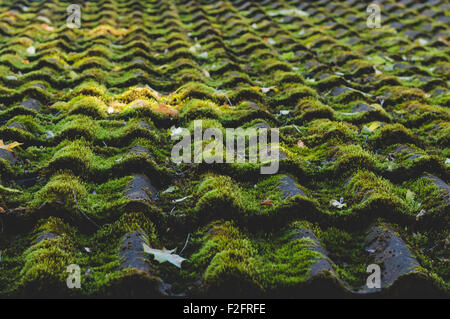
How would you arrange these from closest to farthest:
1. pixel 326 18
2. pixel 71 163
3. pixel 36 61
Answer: pixel 71 163 → pixel 36 61 → pixel 326 18

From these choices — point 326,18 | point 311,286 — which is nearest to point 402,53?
point 326,18

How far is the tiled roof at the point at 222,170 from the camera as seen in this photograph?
143cm

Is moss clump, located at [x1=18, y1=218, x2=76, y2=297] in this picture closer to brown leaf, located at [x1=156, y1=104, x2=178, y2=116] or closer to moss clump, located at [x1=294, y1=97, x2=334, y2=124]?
brown leaf, located at [x1=156, y1=104, x2=178, y2=116]

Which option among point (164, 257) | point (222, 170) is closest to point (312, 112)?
point (222, 170)

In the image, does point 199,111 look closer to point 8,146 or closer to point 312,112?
point 312,112

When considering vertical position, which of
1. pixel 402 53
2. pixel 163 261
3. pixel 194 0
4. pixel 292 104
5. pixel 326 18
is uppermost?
pixel 194 0

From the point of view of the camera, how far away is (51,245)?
4.89 feet

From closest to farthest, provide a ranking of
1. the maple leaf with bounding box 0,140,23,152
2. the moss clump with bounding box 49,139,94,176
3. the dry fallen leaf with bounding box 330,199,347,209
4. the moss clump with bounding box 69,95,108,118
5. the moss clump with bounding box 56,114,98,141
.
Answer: the dry fallen leaf with bounding box 330,199,347,209
the moss clump with bounding box 49,139,94,176
the maple leaf with bounding box 0,140,23,152
the moss clump with bounding box 56,114,98,141
the moss clump with bounding box 69,95,108,118

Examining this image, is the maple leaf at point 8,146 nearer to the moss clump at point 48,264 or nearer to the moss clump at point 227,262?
the moss clump at point 48,264

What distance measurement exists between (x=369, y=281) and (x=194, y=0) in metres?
5.15

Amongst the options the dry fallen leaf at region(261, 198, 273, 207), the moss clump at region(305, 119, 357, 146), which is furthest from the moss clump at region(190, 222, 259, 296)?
the moss clump at region(305, 119, 357, 146)

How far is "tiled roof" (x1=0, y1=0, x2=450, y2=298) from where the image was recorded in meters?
1.43

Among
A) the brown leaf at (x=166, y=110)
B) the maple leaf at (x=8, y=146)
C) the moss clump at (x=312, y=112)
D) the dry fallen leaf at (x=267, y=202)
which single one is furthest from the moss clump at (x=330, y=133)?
the maple leaf at (x=8, y=146)

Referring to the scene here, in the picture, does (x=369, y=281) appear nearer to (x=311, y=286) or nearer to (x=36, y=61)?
(x=311, y=286)
